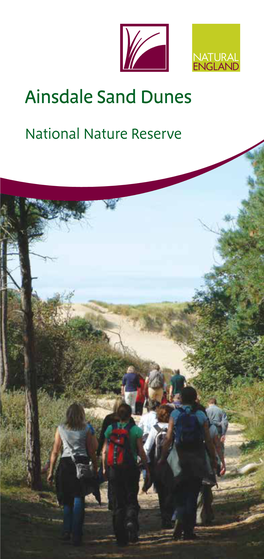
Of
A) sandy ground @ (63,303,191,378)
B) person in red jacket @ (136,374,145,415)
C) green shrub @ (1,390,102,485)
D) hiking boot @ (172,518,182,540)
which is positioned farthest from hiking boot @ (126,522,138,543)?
sandy ground @ (63,303,191,378)

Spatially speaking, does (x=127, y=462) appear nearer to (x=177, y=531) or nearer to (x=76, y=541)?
(x=177, y=531)

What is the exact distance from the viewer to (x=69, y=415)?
8953 millimetres

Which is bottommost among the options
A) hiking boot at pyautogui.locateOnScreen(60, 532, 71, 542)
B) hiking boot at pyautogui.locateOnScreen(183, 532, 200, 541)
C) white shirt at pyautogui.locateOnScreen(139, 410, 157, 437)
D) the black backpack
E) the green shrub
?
hiking boot at pyautogui.locateOnScreen(60, 532, 71, 542)

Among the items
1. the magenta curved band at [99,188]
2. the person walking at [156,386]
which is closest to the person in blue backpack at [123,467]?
the magenta curved band at [99,188]

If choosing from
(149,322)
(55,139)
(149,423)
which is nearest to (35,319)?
(149,423)

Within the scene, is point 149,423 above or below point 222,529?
above

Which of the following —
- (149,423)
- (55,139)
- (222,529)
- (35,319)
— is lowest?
(222,529)

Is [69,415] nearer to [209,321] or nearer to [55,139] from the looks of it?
[55,139]

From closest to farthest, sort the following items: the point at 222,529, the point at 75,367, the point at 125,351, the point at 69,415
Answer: the point at 69,415, the point at 222,529, the point at 75,367, the point at 125,351

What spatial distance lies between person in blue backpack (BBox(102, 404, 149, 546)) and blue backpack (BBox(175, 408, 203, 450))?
0.45 metres

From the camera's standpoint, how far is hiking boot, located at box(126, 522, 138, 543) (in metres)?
9.09

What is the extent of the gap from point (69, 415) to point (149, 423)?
182 centimetres

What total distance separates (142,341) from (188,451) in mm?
45985

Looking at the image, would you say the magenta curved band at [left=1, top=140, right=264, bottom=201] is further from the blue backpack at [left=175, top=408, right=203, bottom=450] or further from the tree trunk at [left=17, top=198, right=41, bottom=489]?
the tree trunk at [left=17, top=198, right=41, bottom=489]
